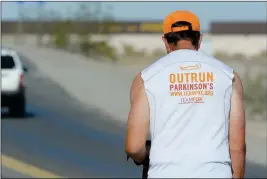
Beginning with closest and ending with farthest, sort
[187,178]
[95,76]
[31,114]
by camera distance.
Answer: [187,178]
[31,114]
[95,76]

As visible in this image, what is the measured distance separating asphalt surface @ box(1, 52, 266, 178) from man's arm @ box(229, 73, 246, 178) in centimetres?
874

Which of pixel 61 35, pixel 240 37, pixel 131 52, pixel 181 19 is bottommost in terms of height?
pixel 131 52


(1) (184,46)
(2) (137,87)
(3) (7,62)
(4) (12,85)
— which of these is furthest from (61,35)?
(2) (137,87)

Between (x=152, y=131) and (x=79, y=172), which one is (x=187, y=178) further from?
(x=79, y=172)

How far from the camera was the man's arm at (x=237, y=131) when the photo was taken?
4.71m

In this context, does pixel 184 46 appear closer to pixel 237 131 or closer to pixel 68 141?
pixel 237 131

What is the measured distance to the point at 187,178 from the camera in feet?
15.1

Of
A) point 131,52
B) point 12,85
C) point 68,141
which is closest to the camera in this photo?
point 68,141

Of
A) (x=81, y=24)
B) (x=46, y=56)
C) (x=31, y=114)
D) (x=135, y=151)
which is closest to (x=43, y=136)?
(x=31, y=114)

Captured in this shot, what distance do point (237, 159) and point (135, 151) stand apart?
0.53 metres

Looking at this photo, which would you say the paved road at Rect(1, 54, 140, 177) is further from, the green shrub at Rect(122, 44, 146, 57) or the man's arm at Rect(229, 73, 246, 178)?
the green shrub at Rect(122, 44, 146, 57)

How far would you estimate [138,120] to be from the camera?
4.69m

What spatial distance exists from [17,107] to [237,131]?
63.8 feet

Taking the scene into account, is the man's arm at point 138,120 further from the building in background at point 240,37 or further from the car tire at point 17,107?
the building in background at point 240,37
